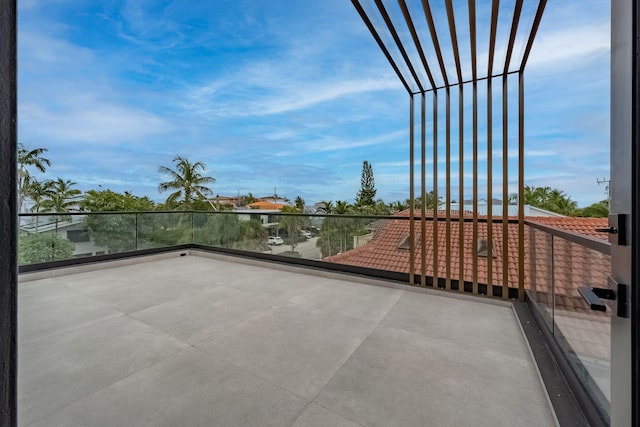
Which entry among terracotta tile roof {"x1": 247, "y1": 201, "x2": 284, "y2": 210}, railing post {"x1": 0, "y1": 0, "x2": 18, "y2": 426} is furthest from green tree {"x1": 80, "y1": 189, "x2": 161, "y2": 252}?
terracotta tile roof {"x1": 247, "y1": 201, "x2": 284, "y2": 210}

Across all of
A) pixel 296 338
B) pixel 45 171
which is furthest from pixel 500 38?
pixel 45 171

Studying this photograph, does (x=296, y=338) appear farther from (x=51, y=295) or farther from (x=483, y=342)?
(x=51, y=295)

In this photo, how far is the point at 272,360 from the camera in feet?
7.23

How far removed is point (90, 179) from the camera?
19.2m

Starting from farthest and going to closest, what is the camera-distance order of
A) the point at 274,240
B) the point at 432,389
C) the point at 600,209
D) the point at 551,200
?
the point at 551,200 < the point at 274,240 < the point at 432,389 < the point at 600,209

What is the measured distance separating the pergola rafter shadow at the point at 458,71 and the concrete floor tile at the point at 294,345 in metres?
1.63

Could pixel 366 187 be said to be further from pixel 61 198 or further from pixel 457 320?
pixel 457 320

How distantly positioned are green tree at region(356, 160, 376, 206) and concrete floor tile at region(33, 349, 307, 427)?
2324 cm

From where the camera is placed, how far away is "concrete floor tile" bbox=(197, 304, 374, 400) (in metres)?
2.02

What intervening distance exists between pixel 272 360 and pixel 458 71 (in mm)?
3547

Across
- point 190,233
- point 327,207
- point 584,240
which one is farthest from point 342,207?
point 584,240

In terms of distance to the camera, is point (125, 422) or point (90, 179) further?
point (90, 179)

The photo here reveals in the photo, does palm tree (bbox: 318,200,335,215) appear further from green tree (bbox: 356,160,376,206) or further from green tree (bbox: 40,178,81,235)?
green tree (bbox: 40,178,81,235)

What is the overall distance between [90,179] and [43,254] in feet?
60.3
